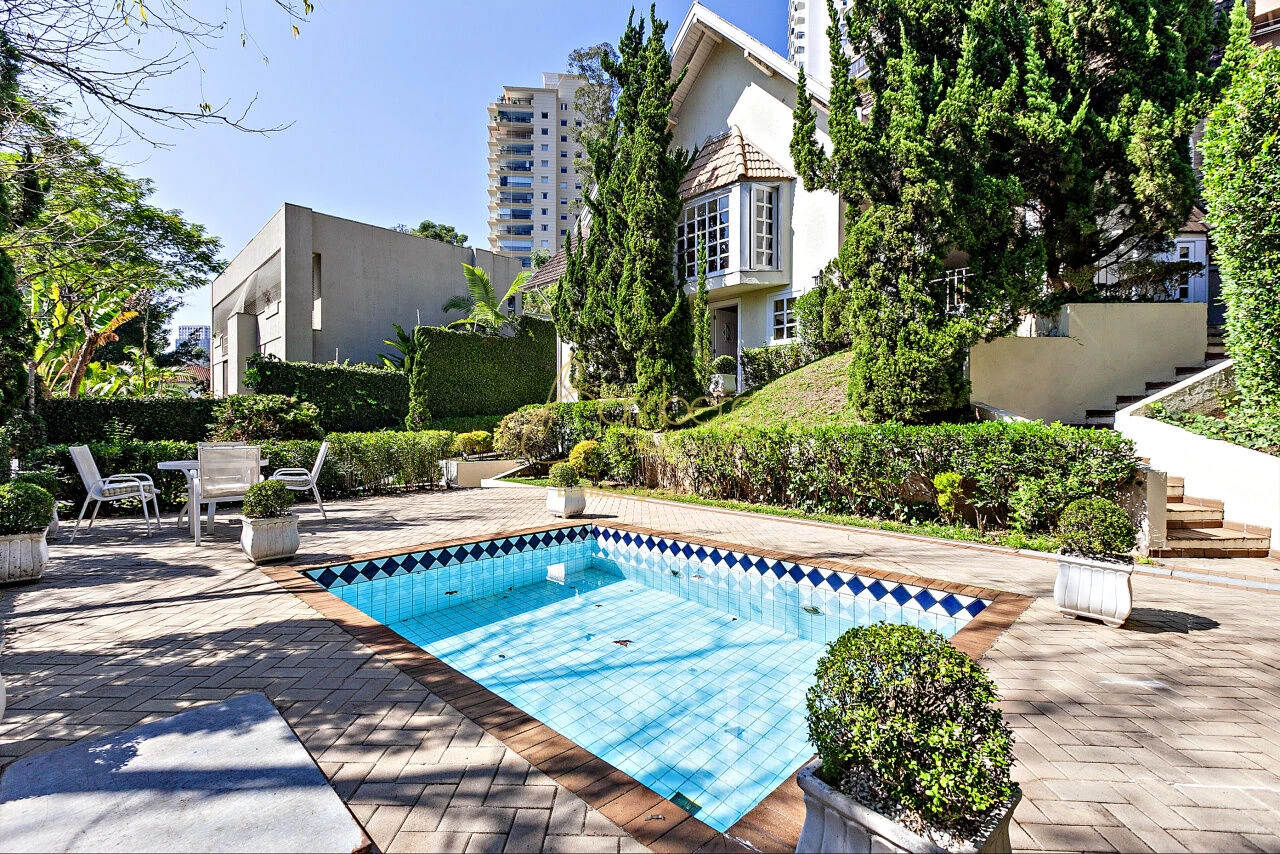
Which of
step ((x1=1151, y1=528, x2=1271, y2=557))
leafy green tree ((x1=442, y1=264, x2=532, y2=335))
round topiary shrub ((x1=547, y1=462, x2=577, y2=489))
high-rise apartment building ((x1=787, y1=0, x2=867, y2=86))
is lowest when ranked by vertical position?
step ((x1=1151, y1=528, x2=1271, y2=557))

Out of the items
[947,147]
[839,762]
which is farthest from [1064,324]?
[839,762]

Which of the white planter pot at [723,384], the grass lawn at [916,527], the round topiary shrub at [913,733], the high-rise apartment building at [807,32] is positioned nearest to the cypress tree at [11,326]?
the grass lawn at [916,527]

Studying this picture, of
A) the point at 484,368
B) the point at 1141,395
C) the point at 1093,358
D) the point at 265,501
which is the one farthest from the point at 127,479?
the point at 1141,395

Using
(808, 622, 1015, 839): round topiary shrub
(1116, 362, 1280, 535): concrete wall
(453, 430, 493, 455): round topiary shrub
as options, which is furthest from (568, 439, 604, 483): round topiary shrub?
(808, 622, 1015, 839): round topiary shrub

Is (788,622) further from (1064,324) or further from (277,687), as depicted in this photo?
(1064,324)

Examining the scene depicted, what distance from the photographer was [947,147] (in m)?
8.92

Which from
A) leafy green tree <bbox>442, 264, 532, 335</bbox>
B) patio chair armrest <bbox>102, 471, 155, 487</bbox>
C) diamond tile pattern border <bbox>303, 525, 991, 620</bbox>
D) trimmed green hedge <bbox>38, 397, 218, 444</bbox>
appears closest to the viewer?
diamond tile pattern border <bbox>303, 525, 991, 620</bbox>

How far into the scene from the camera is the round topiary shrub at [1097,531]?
433 cm

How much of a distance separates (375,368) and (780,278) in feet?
47.9

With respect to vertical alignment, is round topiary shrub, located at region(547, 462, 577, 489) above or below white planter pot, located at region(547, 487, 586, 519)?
above

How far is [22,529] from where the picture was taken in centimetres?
530

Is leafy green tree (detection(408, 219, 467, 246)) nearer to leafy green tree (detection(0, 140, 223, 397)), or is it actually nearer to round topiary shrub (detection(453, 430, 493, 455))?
leafy green tree (detection(0, 140, 223, 397))

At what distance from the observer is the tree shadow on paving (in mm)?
4345

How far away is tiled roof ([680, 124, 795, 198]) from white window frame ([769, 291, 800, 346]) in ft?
11.3
